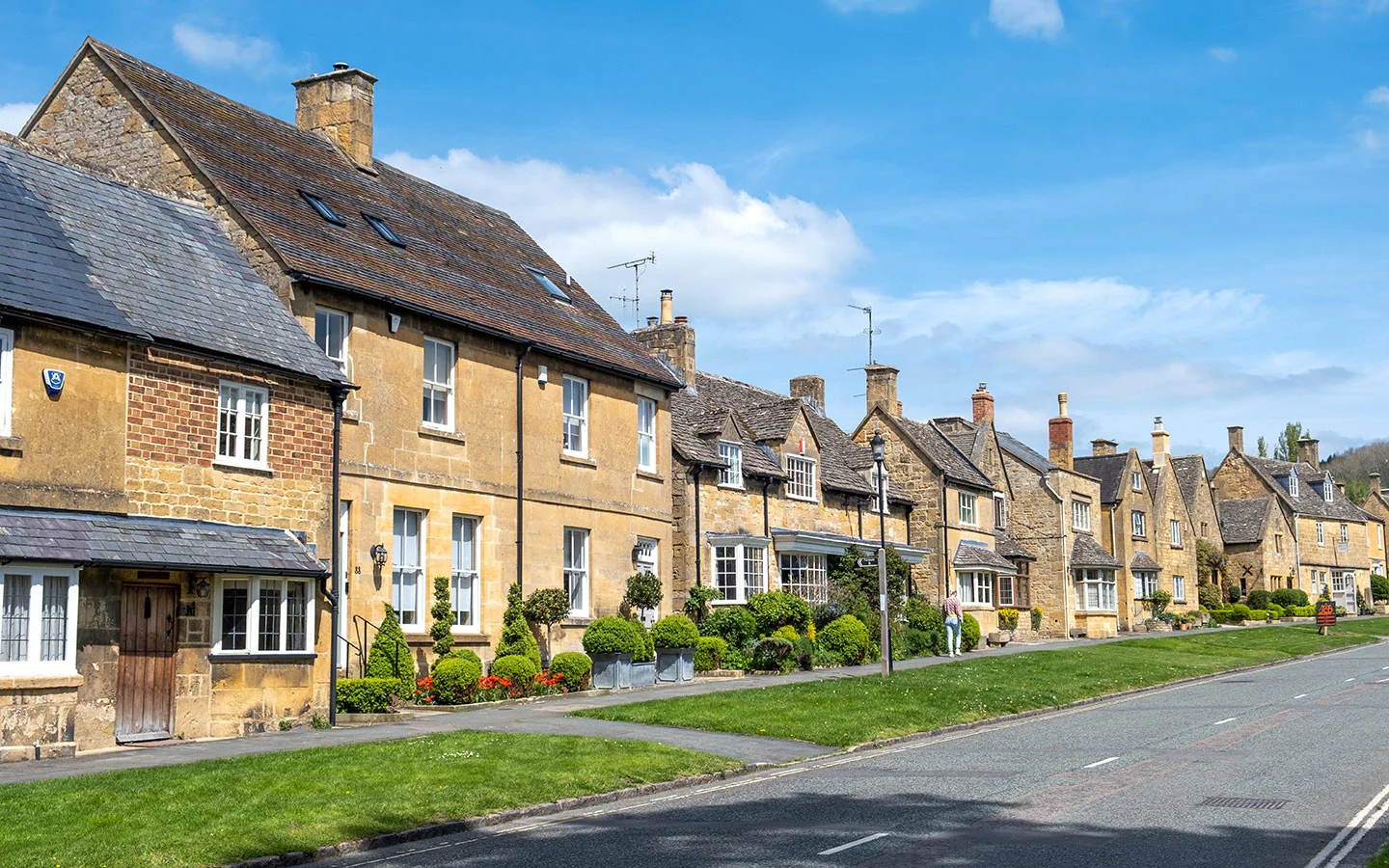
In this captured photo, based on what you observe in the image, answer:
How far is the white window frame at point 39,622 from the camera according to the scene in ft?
58.0

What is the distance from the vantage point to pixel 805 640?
34.8 meters

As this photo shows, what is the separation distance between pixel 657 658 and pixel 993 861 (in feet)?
64.2

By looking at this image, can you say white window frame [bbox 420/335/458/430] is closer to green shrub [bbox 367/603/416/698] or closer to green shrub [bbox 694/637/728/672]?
green shrub [bbox 367/603/416/698]

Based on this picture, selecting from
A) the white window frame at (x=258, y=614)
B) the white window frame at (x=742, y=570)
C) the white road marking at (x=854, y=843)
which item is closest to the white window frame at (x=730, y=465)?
the white window frame at (x=742, y=570)

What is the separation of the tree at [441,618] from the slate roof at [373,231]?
5.35 metres

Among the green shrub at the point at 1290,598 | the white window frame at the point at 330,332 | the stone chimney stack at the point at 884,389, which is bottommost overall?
the green shrub at the point at 1290,598

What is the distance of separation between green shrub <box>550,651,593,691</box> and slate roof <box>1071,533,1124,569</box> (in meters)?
36.8

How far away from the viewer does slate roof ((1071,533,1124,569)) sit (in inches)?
2355

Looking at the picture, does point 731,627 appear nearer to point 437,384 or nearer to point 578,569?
point 578,569

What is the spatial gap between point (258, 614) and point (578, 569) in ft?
34.8

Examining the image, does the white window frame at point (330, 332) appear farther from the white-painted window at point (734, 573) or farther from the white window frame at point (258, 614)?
the white-painted window at point (734, 573)

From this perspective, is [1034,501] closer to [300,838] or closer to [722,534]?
[722,534]

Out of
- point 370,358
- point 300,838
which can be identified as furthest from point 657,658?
point 300,838

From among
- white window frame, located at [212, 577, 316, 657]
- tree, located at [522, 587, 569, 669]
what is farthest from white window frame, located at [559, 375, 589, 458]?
white window frame, located at [212, 577, 316, 657]
